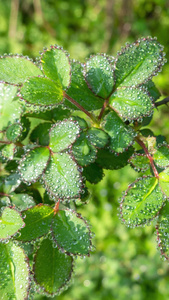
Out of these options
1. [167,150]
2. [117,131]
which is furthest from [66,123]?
[167,150]

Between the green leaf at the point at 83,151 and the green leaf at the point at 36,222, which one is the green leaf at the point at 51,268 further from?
the green leaf at the point at 83,151

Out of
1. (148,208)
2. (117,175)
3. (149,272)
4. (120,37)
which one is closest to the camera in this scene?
(148,208)

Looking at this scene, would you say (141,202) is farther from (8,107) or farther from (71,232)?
(8,107)

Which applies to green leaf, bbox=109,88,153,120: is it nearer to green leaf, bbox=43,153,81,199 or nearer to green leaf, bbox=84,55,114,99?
green leaf, bbox=84,55,114,99

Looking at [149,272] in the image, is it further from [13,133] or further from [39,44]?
[39,44]

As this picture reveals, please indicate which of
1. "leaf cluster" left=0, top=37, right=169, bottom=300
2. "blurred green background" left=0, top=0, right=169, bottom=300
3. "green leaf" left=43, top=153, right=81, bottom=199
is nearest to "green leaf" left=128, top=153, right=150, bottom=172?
"leaf cluster" left=0, top=37, right=169, bottom=300

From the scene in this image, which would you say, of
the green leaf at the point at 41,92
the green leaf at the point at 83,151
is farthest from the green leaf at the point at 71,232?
the green leaf at the point at 41,92

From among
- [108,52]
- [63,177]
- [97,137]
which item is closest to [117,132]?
[97,137]
